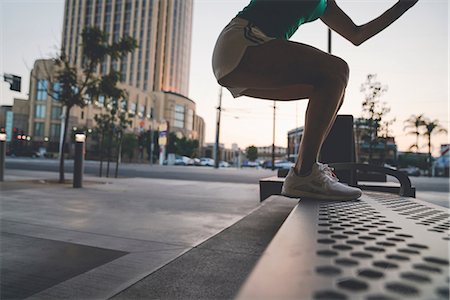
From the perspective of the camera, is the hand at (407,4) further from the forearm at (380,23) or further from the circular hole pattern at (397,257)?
the circular hole pattern at (397,257)

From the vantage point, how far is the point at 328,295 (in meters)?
0.39

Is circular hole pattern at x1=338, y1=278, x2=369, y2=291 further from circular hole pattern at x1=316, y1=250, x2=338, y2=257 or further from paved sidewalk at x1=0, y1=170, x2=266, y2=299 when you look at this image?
paved sidewalk at x1=0, y1=170, x2=266, y2=299

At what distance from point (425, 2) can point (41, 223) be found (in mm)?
3950

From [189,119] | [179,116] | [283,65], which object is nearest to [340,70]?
[283,65]

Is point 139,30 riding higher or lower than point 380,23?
higher

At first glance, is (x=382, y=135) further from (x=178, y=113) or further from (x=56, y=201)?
(x=178, y=113)

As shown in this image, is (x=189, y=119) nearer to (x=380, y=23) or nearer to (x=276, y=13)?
(x=380, y=23)

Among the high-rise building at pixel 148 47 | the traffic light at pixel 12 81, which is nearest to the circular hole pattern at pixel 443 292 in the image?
the traffic light at pixel 12 81

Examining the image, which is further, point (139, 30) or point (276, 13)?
point (139, 30)

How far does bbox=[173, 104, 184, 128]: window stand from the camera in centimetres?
6875

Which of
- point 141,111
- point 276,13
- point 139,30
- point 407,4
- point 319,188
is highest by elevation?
point 139,30

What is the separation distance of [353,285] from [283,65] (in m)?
0.94

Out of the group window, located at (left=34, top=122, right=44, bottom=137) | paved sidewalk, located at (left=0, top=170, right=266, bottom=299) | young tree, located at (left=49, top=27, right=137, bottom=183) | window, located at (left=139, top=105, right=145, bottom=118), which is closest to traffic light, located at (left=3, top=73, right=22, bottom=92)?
young tree, located at (left=49, top=27, right=137, bottom=183)

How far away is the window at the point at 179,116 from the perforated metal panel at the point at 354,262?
227ft
